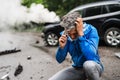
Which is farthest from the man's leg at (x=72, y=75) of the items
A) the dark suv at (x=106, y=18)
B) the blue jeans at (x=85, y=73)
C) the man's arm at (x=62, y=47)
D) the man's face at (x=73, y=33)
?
the dark suv at (x=106, y=18)

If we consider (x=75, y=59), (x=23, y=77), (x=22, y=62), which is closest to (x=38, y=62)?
(x=22, y=62)

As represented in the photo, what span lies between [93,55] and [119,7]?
29.0 feet

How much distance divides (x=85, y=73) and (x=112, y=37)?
8.78 meters

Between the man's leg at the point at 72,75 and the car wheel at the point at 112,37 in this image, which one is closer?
the man's leg at the point at 72,75

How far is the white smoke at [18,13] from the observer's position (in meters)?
18.2

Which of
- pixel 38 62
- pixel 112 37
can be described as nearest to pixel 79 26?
pixel 38 62

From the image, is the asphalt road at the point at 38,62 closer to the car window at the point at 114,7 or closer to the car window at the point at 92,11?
the car window at the point at 92,11

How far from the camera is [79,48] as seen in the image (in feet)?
17.4

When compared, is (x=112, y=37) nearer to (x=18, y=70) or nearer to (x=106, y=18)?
(x=106, y=18)

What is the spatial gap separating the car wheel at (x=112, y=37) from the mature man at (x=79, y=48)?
841 centimetres

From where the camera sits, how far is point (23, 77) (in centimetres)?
931

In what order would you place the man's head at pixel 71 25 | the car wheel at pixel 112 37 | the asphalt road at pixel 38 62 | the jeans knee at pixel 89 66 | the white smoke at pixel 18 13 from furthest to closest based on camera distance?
the white smoke at pixel 18 13, the car wheel at pixel 112 37, the asphalt road at pixel 38 62, the man's head at pixel 71 25, the jeans knee at pixel 89 66

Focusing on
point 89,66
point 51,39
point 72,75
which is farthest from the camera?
point 51,39

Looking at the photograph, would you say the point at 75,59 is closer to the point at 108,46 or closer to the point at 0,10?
the point at 108,46
